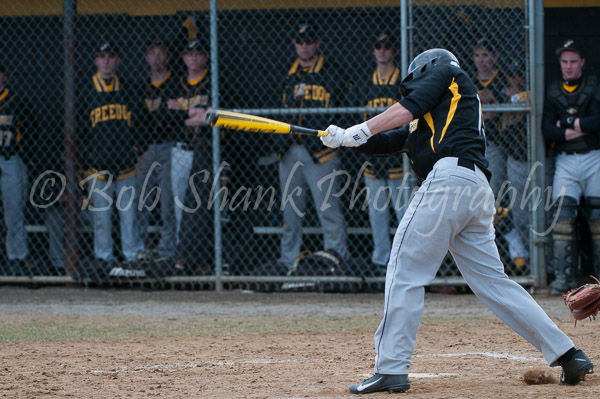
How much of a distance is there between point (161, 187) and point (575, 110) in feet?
13.6

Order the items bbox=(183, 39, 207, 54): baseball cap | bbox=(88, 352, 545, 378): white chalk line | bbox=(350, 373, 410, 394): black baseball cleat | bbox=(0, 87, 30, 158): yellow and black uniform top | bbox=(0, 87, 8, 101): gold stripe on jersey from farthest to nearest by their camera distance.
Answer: bbox=(0, 87, 8, 101): gold stripe on jersey < bbox=(0, 87, 30, 158): yellow and black uniform top < bbox=(183, 39, 207, 54): baseball cap < bbox=(88, 352, 545, 378): white chalk line < bbox=(350, 373, 410, 394): black baseball cleat

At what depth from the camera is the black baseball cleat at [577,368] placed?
414 cm

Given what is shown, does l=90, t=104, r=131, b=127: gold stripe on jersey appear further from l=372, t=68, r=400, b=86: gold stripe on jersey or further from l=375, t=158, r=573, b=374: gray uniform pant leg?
l=375, t=158, r=573, b=374: gray uniform pant leg

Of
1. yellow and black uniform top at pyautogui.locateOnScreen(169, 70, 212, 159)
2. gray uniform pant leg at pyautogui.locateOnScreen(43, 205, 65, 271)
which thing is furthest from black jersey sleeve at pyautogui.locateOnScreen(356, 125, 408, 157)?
gray uniform pant leg at pyautogui.locateOnScreen(43, 205, 65, 271)

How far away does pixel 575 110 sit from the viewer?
7.91 metres

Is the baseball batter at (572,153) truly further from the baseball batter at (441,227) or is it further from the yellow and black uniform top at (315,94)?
the baseball batter at (441,227)

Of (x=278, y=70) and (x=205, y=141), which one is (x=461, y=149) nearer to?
(x=205, y=141)

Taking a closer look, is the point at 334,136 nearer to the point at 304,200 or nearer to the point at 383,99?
the point at 383,99

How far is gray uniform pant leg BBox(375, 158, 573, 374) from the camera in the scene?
13.4 ft

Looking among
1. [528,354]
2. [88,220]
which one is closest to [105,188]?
[88,220]

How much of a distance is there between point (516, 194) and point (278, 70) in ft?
10.8

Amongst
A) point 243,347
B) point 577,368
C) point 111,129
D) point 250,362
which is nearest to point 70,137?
point 111,129

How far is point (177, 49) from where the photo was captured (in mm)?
8977

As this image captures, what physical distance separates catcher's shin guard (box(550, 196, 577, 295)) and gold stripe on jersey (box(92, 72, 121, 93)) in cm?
462
